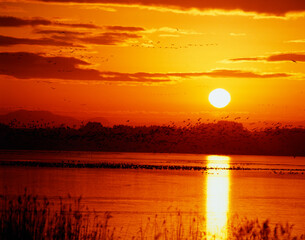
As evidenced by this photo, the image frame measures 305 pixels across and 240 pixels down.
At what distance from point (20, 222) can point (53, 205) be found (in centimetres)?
2827

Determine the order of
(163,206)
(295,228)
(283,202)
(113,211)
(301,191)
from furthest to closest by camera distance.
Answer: (301,191) → (283,202) → (163,206) → (113,211) → (295,228)

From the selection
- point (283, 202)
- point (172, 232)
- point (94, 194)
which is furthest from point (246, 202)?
point (172, 232)

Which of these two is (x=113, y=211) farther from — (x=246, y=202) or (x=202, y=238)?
(x=246, y=202)

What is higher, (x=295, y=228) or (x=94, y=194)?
(x=94, y=194)

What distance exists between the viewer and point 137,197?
65.7 m

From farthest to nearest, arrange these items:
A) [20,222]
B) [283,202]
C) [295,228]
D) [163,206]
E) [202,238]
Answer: [283,202] → [163,206] → [295,228] → [202,238] → [20,222]

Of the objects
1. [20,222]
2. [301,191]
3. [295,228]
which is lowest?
[20,222]

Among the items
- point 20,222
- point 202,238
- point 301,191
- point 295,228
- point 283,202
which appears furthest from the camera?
point 301,191

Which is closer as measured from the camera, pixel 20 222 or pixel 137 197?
pixel 20 222

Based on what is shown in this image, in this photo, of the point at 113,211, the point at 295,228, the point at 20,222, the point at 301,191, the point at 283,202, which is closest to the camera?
the point at 20,222

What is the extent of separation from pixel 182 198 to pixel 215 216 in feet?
57.6

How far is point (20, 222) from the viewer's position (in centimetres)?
2222

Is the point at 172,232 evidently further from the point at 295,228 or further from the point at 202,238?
the point at 295,228

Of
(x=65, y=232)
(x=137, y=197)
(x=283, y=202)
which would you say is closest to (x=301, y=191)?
(x=283, y=202)
